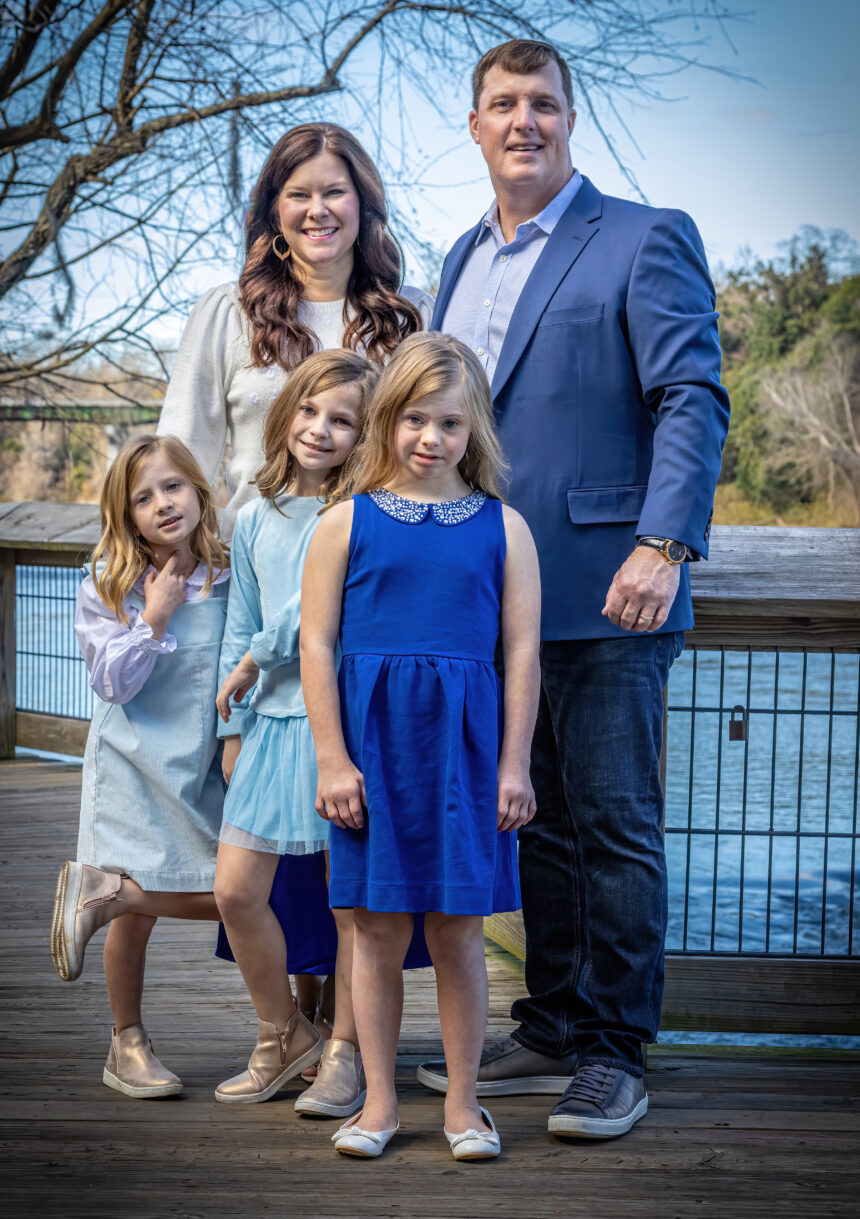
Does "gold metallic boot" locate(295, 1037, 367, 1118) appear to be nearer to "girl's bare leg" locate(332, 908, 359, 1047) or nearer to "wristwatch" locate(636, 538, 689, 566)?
"girl's bare leg" locate(332, 908, 359, 1047)

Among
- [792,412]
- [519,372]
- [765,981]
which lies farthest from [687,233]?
[792,412]

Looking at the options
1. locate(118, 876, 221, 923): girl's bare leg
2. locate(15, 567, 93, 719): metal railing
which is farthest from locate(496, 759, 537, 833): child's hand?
locate(15, 567, 93, 719): metal railing

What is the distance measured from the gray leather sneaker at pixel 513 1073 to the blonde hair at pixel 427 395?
101 cm

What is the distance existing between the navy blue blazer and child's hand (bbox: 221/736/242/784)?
1.87 feet

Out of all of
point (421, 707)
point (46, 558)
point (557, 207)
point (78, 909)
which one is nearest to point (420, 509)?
point (421, 707)

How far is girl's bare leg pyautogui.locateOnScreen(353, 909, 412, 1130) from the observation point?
73.2 inches

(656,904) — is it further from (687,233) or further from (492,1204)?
(687,233)

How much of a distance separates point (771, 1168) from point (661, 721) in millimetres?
732

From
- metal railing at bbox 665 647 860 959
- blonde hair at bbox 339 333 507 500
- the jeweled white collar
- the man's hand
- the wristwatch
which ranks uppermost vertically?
blonde hair at bbox 339 333 507 500

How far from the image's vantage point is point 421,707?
1821 millimetres

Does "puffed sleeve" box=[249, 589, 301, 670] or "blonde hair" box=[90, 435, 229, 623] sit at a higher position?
"blonde hair" box=[90, 435, 229, 623]

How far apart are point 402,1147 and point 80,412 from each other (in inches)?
248

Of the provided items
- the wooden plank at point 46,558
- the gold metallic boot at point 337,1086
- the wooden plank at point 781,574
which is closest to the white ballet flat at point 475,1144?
the gold metallic boot at point 337,1086

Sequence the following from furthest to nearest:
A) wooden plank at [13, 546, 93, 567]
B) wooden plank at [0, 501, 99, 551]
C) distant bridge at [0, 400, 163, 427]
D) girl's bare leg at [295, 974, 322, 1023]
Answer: distant bridge at [0, 400, 163, 427]
wooden plank at [13, 546, 93, 567]
wooden plank at [0, 501, 99, 551]
girl's bare leg at [295, 974, 322, 1023]
